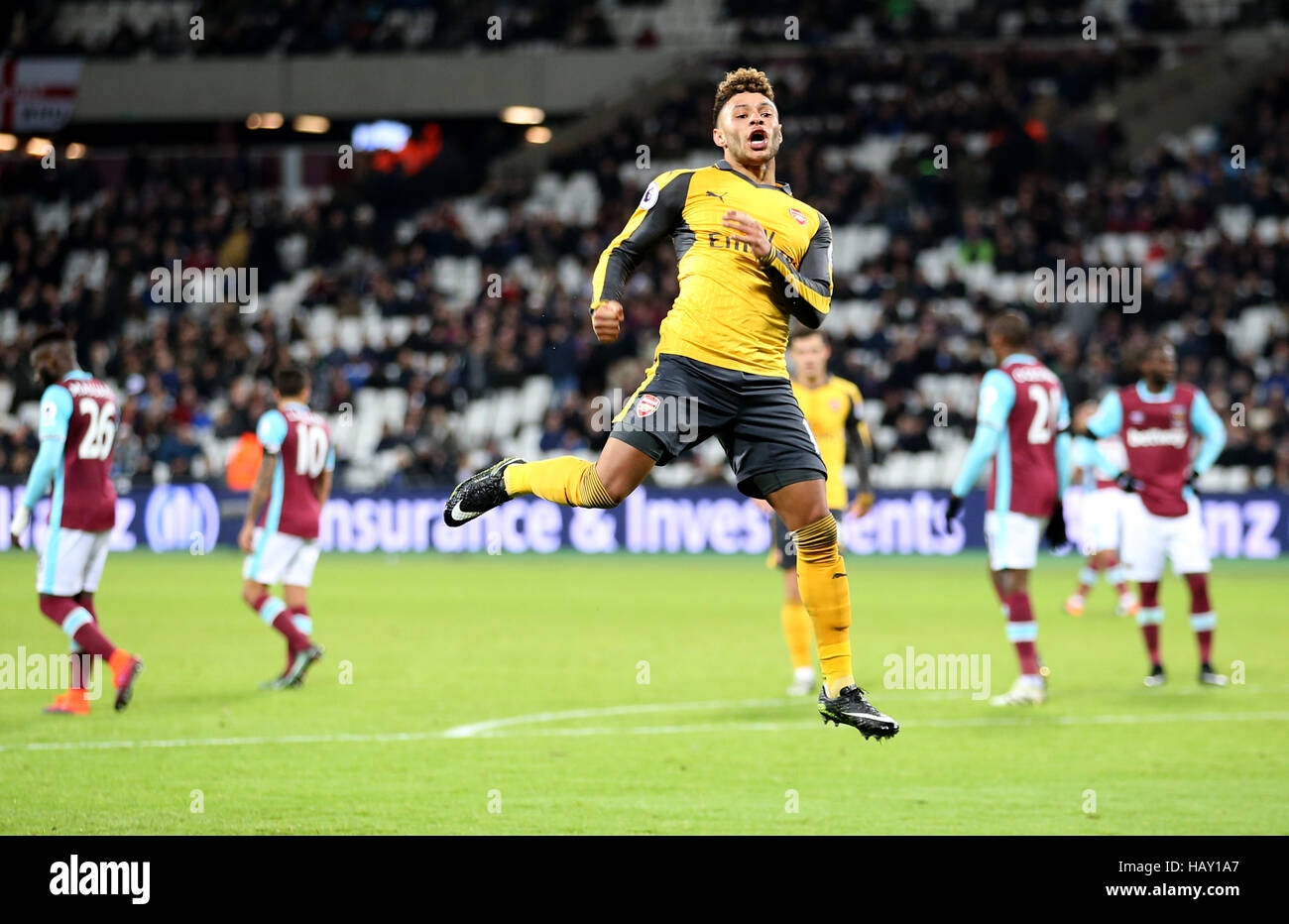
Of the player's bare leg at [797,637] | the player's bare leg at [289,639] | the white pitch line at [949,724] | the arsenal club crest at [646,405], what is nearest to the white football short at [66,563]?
the player's bare leg at [289,639]

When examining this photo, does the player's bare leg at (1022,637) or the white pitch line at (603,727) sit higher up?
the player's bare leg at (1022,637)

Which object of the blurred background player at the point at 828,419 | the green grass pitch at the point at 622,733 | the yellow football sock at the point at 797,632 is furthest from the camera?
the blurred background player at the point at 828,419

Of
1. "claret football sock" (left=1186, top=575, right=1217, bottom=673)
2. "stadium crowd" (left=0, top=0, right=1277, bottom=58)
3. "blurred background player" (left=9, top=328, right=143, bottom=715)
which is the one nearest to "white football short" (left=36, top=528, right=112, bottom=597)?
"blurred background player" (left=9, top=328, right=143, bottom=715)

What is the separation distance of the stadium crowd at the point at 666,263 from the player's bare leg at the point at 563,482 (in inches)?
663

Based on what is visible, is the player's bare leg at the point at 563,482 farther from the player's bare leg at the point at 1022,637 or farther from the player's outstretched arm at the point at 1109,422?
the player's outstretched arm at the point at 1109,422

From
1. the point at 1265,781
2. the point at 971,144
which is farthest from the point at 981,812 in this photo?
the point at 971,144

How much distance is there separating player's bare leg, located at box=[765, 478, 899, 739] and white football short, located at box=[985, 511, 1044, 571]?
457cm

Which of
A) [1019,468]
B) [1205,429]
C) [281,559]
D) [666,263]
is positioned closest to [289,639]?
[281,559]

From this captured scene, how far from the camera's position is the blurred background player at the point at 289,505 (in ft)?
38.3

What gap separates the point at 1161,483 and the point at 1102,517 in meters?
5.23

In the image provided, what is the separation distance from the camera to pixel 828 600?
654 cm

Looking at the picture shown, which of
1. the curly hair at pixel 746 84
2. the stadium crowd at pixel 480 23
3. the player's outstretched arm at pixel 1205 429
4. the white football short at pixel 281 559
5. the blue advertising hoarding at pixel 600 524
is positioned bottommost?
the white football short at pixel 281 559

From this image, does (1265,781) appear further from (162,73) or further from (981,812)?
(162,73)

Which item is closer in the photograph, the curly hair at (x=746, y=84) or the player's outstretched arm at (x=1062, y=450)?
the curly hair at (x=746, y=84)
